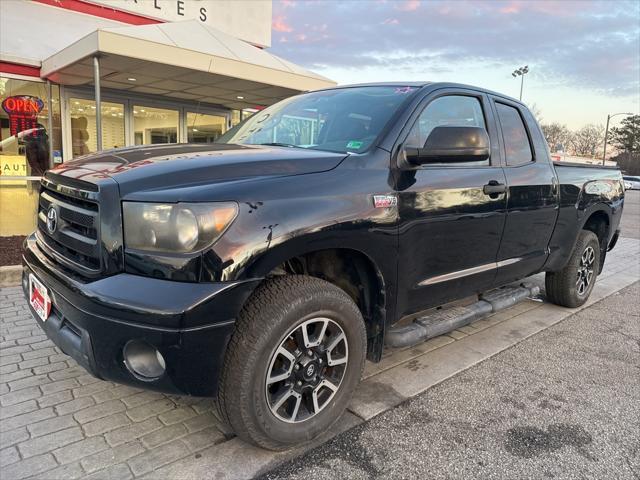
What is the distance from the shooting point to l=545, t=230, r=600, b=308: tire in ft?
15.9

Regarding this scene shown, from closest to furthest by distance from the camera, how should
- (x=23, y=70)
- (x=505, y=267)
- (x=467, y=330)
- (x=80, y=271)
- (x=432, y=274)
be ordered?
(x=80, y=271), (x=432, y=274), (x=505, y=267), (x=467, y=330), (x=23, y=70)

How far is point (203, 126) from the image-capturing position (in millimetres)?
12305

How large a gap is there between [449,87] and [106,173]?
7.64 feet

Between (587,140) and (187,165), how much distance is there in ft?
302

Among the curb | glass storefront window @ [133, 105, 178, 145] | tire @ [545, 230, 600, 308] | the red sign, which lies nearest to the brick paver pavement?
the curb

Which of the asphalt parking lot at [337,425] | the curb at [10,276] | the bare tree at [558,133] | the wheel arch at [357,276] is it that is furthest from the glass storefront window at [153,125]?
the bare tree at [558,133]

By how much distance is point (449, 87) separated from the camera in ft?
10.9

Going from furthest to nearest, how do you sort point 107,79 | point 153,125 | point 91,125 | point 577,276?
point 153,125, point 91,125, point 107,79, point 577,276

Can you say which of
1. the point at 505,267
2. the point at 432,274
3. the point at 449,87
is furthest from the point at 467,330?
the point at 449,87

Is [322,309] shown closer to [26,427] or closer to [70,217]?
[70,217]

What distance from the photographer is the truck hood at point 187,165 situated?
2.15 m

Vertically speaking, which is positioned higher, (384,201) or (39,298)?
(384,201)

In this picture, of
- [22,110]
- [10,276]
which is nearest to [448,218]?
[10,276]

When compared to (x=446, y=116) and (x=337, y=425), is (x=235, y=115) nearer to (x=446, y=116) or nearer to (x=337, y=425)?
(x=446, y=116)
